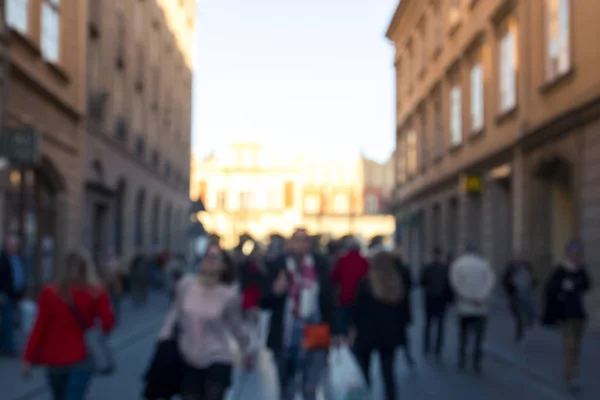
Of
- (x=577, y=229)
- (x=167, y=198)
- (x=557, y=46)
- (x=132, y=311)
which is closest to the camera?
(x=577, y=229)

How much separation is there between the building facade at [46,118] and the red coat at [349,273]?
5868 millimetres

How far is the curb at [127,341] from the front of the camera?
1048cm

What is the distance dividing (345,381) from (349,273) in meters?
1.67

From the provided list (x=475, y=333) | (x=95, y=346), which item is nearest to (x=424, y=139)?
(x=475, y=333)

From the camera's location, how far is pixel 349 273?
12648mm

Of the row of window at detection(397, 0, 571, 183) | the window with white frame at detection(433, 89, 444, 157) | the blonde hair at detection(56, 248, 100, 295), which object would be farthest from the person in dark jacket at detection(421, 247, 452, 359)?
the window with white frame at detection(433, 89, 444, 157)

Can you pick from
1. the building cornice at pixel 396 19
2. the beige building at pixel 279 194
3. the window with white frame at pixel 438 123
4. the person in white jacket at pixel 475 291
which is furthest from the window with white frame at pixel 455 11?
the beige building at pixel 279 194

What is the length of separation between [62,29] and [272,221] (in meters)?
63.4

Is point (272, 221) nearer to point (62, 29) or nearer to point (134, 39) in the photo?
point (134, 39)

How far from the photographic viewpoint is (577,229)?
17.4 meters

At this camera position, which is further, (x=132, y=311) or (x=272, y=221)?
(x=272, y=221)

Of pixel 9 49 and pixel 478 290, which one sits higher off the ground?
pixel 9 49

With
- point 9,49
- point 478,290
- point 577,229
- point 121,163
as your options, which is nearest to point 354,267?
point 478,290

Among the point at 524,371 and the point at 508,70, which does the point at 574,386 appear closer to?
A: the point at 524,371
